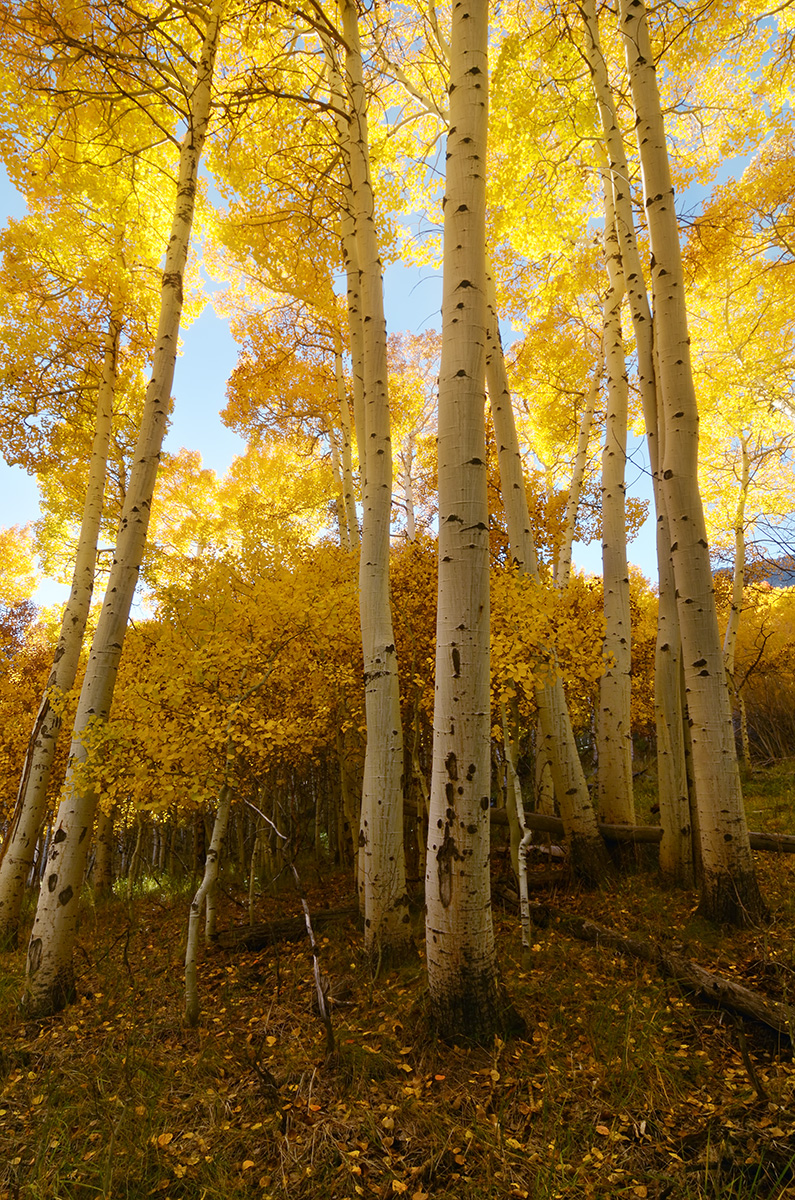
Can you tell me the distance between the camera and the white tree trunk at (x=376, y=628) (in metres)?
4.23

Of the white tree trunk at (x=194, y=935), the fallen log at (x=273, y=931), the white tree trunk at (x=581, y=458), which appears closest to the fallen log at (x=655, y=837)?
the fallen log at (x=273, y=931)

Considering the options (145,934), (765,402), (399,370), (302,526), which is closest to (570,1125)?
(145,934)

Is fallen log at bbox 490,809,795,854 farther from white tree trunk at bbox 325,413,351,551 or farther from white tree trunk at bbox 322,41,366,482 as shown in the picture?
white tree trunk at bbox 325,413,351,551

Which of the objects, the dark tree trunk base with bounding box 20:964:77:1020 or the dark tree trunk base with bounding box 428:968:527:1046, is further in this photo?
the dark tree trunk base with bounding box 20:964:77:1020

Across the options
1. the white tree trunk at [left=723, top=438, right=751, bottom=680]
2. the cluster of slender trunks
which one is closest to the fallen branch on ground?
the cluster of slender trunks

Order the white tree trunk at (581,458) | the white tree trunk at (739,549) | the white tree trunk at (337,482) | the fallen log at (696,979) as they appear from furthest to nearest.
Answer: the white tree trunk at (739,549)
the white tree trunk at (337,482)
the white tree trunk at (581,458)
the fallen log at (696,979)

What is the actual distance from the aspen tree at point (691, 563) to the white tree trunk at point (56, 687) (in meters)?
5.94

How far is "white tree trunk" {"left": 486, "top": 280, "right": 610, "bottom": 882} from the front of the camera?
18.0 feet

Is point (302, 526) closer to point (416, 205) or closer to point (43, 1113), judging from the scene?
point (416, 205)

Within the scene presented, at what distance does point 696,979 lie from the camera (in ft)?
10.2

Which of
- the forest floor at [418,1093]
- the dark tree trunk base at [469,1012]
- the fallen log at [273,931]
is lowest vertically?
the fallen log at [273,931]

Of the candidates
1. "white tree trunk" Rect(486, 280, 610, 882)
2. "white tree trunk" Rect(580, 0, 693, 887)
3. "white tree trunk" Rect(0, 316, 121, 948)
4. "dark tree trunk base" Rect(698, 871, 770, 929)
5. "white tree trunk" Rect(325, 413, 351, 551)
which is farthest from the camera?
"white tree trunk" Rect(325, 413, 351, 551)

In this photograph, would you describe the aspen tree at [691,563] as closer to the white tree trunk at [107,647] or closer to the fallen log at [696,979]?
the fallen log at [696,979]

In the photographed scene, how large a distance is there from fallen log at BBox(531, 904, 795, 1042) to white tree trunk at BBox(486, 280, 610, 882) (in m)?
1.15
